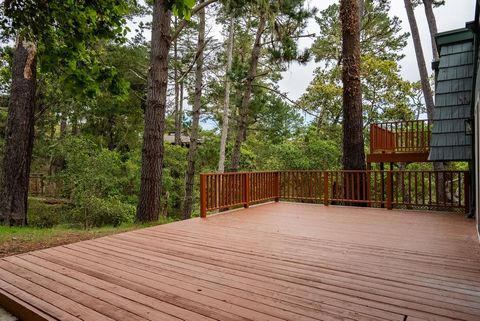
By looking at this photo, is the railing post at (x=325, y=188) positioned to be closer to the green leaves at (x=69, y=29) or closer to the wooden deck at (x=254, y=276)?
the wooden deck at (x=254, y=276)

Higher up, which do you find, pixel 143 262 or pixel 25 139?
pixel 25 139

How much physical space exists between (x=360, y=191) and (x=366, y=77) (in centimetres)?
783

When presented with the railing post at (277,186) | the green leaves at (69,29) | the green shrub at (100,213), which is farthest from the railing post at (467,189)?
the green shrub at (100,213)

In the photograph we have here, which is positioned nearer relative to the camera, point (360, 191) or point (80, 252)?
point (80, 252)

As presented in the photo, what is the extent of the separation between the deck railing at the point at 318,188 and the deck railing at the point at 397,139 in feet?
4.58

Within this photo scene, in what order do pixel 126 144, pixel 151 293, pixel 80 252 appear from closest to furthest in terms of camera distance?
pixel 151 293, pixel 80 252, pixel 126 144

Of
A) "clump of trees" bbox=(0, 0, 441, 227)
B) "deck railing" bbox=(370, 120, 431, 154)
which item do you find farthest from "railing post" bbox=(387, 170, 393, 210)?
"deck railing" bbox=(370, 120, 431, 154)

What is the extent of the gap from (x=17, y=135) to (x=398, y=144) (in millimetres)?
9696

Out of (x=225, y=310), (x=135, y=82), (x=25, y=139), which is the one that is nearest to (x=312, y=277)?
(x=225, y=310)

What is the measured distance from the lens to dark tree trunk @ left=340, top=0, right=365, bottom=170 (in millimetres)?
8500

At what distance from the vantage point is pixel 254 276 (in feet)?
9.69

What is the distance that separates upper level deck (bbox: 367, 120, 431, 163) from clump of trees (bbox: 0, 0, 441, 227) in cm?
85

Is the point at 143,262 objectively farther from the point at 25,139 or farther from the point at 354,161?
the point at 354,161

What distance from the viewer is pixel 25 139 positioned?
6.93 metres
